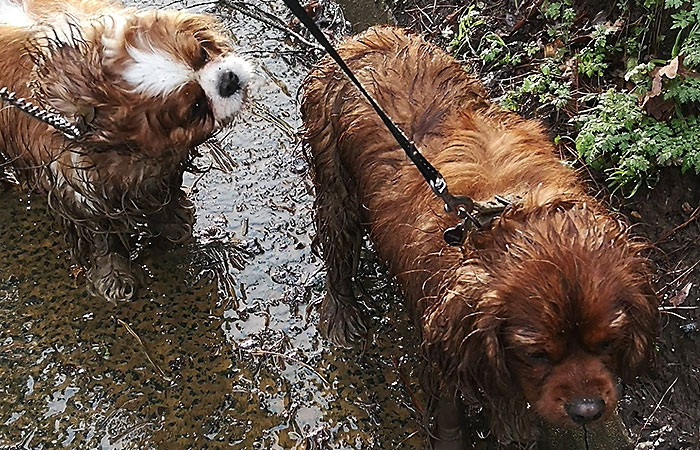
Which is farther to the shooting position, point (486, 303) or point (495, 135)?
point (495, 135)

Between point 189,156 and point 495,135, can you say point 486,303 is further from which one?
point 189,156

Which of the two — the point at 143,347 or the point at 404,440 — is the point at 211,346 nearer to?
the point at 143,347

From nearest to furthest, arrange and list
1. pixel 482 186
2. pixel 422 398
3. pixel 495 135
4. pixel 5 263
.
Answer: pixel 482 186 → pixel 495 135 → pixel 422 398 → pixel 5 263

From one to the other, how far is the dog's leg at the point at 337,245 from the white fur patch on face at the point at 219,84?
0.53 meters

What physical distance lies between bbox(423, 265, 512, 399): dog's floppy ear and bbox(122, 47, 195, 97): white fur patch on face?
1.87 meters

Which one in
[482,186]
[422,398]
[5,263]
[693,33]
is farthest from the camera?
[5,263]

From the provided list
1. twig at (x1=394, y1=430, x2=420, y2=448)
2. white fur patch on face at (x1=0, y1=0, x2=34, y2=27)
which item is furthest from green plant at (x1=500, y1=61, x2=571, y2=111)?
white fur patch on face at (x1=0, y1=0, x2=34, y2=27)

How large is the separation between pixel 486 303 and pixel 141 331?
251 centimetres

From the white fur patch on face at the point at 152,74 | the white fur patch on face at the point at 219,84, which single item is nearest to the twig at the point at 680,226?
the white fur patch on face at the point at 219,84

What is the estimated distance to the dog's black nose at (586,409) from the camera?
2.73 m

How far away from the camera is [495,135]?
352 centimetres

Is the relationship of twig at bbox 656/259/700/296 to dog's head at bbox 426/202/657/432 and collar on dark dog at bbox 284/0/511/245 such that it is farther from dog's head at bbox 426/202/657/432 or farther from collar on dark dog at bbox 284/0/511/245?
collar on dark dog at bbox 284/0/511/245

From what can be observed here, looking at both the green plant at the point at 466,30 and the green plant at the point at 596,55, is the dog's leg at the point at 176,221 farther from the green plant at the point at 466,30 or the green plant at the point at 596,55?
the green plant at the point at 596,55

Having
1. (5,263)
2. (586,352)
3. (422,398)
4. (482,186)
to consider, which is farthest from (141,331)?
(586,352)
